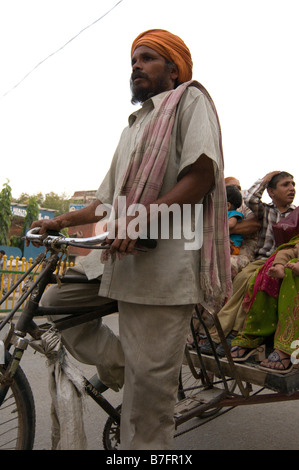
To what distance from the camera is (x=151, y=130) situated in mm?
1671

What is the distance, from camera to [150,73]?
1.82 meters

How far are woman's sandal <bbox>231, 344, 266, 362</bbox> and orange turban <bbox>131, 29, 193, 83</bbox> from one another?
160 centimetres

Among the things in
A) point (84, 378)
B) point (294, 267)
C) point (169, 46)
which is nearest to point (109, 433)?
point (84, 378)

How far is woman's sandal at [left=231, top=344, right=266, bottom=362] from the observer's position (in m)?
2.43

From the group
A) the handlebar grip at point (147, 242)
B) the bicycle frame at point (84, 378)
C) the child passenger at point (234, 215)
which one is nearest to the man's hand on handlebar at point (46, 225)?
the bicycle frame at point (84, 378)

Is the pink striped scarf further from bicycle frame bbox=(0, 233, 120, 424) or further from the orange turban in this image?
bicycle frame bbox=(0, 233, 120, 424)

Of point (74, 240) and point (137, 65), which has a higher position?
point (137, 65)

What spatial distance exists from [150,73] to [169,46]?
0.15 metres

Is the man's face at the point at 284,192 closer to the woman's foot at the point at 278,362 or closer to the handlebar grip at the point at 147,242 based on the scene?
the woman's foot at the point at 278,362

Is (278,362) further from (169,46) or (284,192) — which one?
(169,46)

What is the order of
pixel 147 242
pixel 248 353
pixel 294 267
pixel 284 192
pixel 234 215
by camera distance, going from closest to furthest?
pixel 147 242 → pixel 294 267 → pixel 248 353 → pixel 284 192 → pixel 234 215

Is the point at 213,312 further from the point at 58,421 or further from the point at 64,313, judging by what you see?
the point at 58,421

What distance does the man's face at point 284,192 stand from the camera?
3084 millimetres
